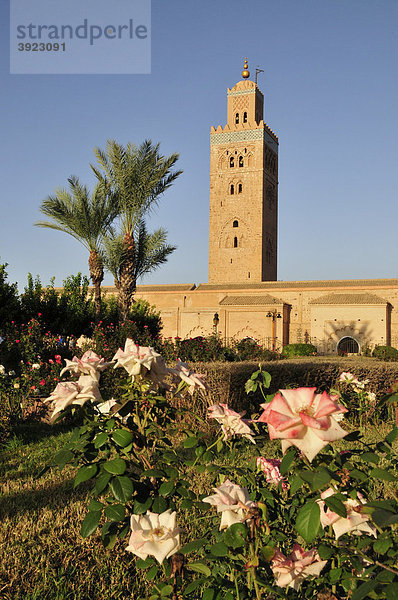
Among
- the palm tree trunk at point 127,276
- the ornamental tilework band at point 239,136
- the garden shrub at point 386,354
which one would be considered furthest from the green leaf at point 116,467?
the ornamental tilework band at point 239,136

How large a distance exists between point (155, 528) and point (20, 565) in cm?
175

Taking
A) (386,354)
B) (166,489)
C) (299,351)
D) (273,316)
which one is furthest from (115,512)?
(273,316)

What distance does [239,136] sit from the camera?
41.4 meters

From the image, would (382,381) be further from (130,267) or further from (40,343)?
(130,267)

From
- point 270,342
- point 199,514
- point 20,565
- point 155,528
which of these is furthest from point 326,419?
point 270,342

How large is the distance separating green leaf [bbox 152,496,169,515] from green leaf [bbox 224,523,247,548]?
0.72 ft

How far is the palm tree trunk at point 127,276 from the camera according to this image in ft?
56.2

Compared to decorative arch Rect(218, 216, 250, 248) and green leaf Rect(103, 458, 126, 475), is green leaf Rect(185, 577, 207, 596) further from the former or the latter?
decorative arch Rect(218, 216, 250, 248)

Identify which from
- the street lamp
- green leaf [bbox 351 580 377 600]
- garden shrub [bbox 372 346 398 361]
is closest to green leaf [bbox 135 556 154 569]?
green leaf [bbox 351 580 377 600]

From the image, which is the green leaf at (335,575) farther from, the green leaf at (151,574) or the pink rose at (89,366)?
the pink rose at (89,366)

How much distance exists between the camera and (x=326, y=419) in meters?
1.16

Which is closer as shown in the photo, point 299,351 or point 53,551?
point 53,551

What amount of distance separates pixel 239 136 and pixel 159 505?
42.3 m

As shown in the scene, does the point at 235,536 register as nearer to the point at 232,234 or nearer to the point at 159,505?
the point at 159,505
